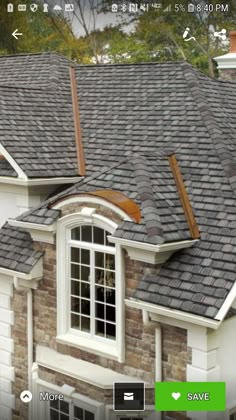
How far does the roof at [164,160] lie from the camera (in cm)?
693

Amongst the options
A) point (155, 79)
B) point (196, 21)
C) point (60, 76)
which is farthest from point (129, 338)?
point (196, 21)

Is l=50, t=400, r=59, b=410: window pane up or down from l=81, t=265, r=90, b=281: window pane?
down

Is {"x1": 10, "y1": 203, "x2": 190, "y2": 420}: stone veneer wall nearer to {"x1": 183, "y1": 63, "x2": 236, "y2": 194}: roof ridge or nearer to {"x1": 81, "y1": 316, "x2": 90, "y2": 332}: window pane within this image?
{"x1": 81, "y1": 316, "x2": 90, "y2": 332}: window pane

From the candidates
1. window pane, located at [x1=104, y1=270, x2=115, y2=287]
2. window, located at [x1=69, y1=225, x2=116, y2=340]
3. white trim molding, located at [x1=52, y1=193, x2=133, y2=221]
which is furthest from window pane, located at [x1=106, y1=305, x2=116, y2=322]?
white trim molding, located at [x1=52, y1=193, x2=133, y2=221]

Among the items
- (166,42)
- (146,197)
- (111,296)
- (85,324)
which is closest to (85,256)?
(111,296)

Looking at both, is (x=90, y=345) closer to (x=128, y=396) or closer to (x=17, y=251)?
(x=128, y=396)

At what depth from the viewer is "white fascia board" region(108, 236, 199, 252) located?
6832 millimetres

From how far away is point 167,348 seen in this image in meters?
7.19

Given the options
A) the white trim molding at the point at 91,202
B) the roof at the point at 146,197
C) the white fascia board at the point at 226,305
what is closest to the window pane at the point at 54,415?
the roof at the point at 146,197

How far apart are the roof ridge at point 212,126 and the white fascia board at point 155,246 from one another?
104 cm

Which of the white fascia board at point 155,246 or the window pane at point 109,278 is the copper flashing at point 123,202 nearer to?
the white fascia board at point 155,246

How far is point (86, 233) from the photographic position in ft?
26.1

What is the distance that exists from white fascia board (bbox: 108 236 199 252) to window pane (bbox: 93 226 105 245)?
527mm

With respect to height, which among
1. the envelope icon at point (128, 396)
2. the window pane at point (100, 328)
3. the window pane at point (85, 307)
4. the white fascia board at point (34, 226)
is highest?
the white fascia board at point (34, 226)
